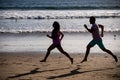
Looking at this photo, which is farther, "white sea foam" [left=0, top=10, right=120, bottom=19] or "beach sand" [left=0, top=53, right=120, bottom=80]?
"white sea foam" [left=0, top=10, right=120, bottom=19]

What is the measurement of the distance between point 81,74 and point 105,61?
2379mm

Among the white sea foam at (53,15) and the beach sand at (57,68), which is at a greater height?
the beach sand at (57,68)

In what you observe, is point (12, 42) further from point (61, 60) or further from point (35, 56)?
point (61, 60)

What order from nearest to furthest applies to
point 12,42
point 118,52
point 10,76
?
point 10,76 < point 118,52 < point 12,42

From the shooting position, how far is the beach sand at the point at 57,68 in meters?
9.10

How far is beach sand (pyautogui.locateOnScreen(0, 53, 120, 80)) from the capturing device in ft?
29.9

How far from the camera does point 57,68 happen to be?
33.6 ft

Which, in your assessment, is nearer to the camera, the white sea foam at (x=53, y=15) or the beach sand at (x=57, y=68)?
the beach sand at (x=57, y=68)

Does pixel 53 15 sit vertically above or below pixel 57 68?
below

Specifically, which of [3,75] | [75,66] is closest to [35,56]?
[75,66]

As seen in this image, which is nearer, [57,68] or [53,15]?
[57,68]

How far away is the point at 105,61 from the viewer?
37.9 ft

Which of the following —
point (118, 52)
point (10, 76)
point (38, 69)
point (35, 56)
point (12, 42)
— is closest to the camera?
point (10, 76)

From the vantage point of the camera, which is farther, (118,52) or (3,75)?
(118,52)
